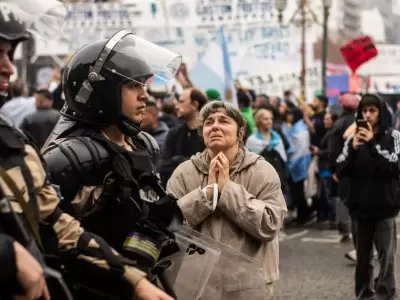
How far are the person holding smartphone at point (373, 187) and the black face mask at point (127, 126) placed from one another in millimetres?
3907

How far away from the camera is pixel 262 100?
1445 centimetres

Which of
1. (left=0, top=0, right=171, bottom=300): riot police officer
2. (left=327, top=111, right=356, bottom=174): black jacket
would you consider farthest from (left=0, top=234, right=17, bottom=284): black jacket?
(left=327, top=111, right=356, bottom=174): black jacket

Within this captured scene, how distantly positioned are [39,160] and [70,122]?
30.1 inches

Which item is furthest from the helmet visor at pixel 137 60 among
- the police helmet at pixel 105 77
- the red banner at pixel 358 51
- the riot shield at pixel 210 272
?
the red banner at pixel 358 51

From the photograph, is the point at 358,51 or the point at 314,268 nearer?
the point at 314,268

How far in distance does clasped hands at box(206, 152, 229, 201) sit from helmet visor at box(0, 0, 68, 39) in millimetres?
1270

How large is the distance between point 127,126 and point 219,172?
131 centimetres

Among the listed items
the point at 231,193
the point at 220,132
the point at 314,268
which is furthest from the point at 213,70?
the point at 231,193

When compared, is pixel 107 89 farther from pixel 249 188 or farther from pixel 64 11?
pixel 249 188

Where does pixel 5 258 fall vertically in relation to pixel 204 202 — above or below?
above

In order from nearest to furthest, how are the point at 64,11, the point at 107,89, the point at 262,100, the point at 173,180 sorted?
the point at 107,89, the point at 64,11, the point at 173,180, the point at 262,100

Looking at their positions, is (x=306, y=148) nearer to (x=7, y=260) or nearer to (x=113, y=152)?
(x=113, y=152)

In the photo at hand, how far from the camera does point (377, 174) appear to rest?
23.5 ft

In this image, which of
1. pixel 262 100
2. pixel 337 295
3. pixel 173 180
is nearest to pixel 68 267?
pixel 173 180
